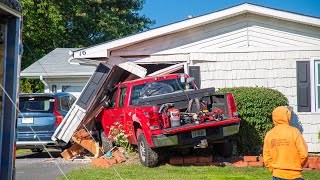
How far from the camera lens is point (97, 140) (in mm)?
13523

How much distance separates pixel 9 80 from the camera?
6.26 metres

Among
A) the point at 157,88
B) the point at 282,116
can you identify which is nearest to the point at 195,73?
the point at 157,88

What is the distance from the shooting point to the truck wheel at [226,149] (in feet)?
35.7

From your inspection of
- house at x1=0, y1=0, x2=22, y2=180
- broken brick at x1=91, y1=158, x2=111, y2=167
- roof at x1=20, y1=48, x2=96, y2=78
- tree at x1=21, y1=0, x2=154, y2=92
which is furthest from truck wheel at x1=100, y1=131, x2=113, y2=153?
tree at x1=21, y1=0, x2=154, y2=92

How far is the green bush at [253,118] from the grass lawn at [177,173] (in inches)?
67.9

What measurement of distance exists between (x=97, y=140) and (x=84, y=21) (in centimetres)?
2196

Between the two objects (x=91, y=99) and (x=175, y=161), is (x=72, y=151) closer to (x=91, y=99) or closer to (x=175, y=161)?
(x=91, y=99)

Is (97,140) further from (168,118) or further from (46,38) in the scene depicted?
(46,38)

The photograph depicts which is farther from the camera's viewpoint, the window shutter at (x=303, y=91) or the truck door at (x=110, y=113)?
the window shutter at (x=303, y=91)

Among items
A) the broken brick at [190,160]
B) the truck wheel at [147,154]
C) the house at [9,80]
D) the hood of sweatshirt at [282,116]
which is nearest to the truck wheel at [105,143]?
the truck wheel at [147,154]

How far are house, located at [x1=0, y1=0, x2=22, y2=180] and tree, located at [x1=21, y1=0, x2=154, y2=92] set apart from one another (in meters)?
21.3

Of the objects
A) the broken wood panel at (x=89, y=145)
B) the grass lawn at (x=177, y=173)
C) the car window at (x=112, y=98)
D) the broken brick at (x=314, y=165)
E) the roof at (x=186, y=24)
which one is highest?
the roof at (x=186, y=24)

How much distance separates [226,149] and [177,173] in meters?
1.87

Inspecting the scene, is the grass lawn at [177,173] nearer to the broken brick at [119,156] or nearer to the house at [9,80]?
the broken brick at [119,156]
